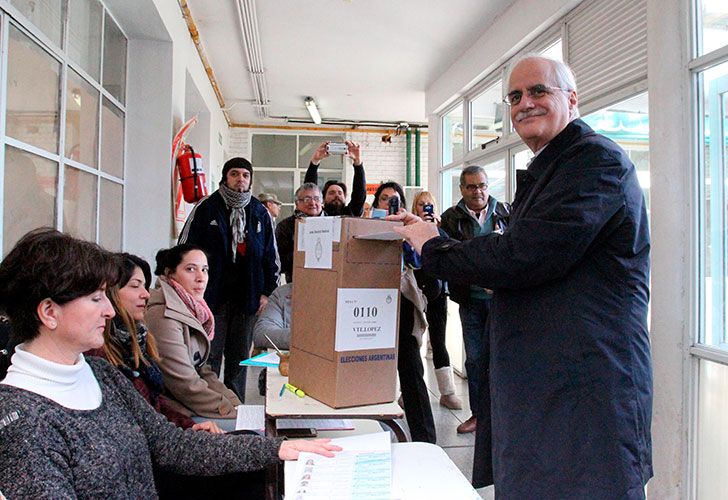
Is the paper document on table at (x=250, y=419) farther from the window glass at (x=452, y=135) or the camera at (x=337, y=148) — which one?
the window glass at (x=452, y=135)

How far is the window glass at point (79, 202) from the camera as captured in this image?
103 inches

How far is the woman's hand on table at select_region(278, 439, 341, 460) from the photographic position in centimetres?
106

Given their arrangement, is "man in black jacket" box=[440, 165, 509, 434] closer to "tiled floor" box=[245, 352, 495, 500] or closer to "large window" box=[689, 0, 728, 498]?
"tiled floor" box=[245, 352, 495, 500]

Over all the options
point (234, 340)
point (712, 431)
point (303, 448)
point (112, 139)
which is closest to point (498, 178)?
point (234, 340)

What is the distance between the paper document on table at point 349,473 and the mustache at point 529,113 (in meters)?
0.78

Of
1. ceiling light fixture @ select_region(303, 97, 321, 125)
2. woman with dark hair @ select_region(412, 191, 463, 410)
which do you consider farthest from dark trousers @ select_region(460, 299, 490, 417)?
ceiling light fixture @ select_region(303, 97, 321, 125)

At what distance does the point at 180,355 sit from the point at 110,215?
5.91ft

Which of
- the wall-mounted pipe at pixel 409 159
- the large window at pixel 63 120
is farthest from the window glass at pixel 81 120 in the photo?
the wall-mounted pipe at pixel 409 159

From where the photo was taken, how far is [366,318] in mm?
1368

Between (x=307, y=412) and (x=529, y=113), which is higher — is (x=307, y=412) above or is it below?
below

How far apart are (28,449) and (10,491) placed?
6 centimetres

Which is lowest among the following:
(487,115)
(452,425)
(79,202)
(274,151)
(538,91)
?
(452,425)

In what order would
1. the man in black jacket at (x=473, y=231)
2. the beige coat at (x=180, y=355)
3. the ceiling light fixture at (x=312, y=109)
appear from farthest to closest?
the ceiling light fixture at (x=312, y=109), the man in black jacket at (x=473, y=231), the beige coat at (x=180, y=355)

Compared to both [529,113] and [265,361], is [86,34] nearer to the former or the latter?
[265,361]
